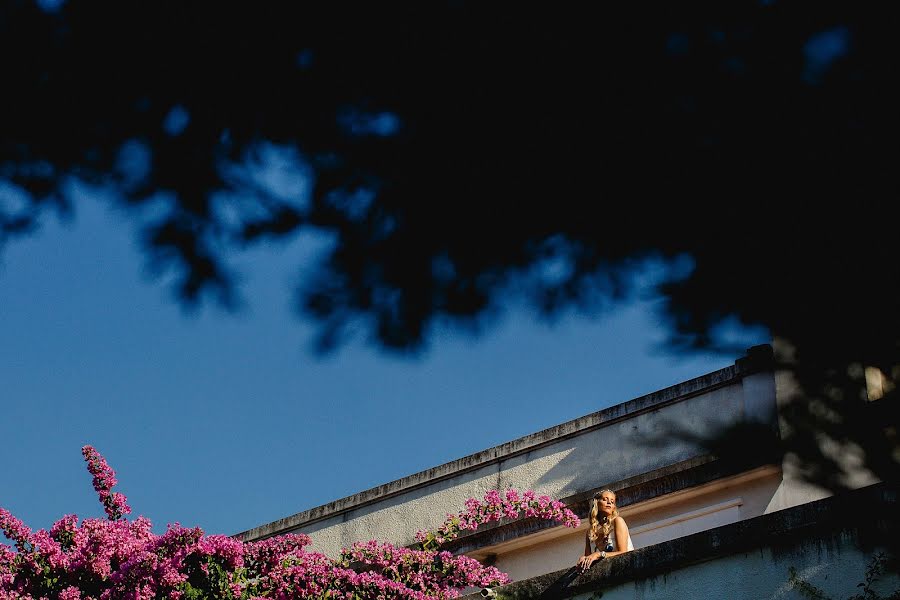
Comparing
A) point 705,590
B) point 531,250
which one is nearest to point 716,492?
point 705,590

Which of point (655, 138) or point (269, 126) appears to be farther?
point (269, 126)

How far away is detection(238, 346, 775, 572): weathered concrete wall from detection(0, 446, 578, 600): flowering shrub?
72 cm

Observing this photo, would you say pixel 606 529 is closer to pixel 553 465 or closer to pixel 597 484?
pixel 597 484

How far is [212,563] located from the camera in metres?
10.5

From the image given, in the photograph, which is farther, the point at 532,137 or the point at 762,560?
the point at 762,560

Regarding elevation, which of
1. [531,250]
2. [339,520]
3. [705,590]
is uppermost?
[339,520]

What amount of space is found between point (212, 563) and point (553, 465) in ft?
14.2

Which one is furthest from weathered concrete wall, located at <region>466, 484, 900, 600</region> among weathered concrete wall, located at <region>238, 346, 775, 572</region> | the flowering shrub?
the flowering shrub

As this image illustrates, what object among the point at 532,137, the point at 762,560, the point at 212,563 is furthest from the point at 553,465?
the point at 532,137

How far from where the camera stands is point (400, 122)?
3.63 m

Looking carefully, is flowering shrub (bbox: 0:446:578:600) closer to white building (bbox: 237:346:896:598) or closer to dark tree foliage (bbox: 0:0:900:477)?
white building (bbox: 237:346:896:598)

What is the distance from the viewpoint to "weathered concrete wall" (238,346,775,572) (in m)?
11.8

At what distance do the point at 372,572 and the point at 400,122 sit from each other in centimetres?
800

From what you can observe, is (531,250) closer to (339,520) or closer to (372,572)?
(372,572)
